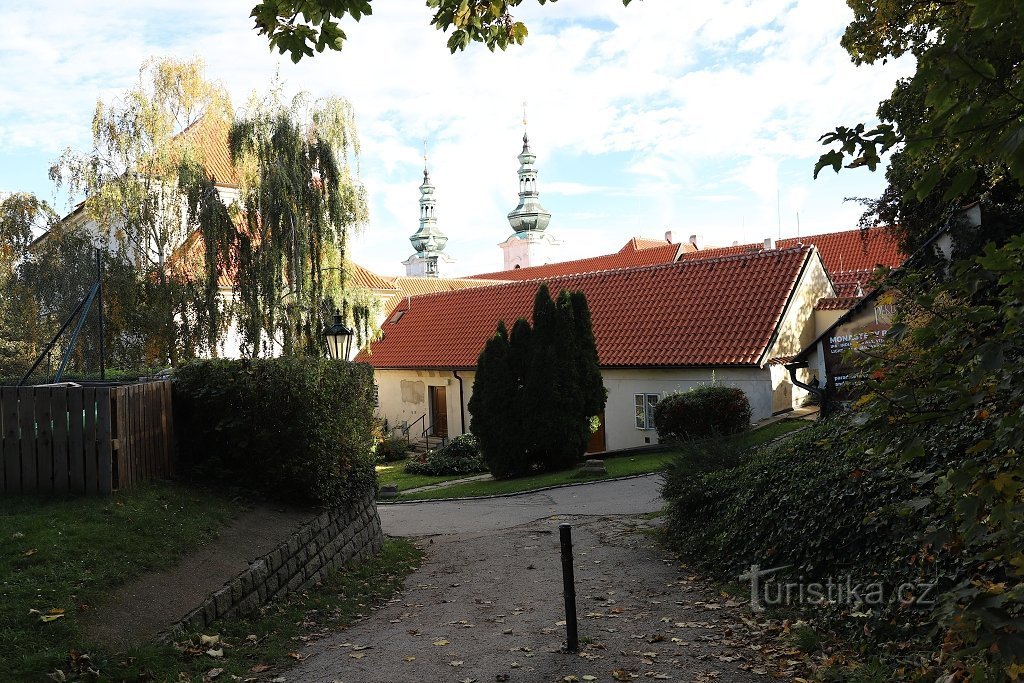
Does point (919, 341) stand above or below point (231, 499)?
above

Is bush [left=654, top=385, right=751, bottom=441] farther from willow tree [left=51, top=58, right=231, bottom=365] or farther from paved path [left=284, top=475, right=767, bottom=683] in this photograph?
willow tree [left=51, top=58, right=231, bottom=365]

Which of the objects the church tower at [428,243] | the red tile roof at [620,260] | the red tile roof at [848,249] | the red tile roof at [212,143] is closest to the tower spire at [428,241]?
the church tower at [428,243]

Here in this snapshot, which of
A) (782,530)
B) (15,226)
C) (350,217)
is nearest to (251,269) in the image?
(350,217)

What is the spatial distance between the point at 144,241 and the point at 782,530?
20.6 meters

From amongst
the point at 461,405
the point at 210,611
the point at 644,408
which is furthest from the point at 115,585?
the point at 461,405

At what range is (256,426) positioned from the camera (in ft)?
34.8

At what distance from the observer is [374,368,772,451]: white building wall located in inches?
910

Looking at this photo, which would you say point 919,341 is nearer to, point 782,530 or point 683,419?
point 782,530

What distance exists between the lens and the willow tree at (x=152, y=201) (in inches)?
901

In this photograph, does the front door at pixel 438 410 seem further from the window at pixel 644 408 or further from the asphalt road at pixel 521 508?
the asphalt road at pixel 521 508

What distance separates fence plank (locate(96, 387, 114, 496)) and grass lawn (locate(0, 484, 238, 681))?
19cm

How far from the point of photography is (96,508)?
27.4 feet

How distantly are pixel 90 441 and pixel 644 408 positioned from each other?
19.3 meters

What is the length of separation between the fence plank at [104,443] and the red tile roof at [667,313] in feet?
58.7
